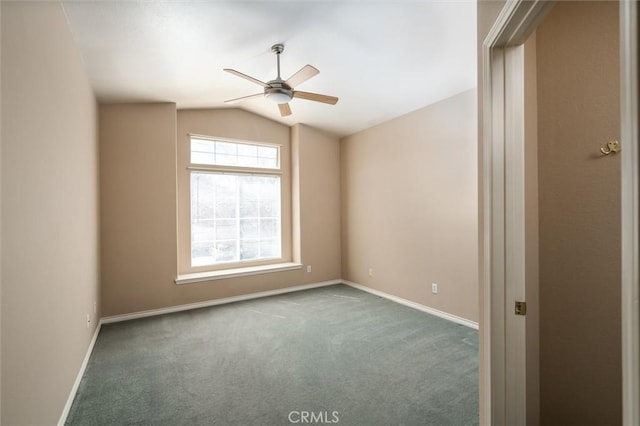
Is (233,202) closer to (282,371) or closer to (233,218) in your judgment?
(233,218)

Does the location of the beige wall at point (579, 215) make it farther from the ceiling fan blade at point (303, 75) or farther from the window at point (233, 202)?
the window at point (233, 202)

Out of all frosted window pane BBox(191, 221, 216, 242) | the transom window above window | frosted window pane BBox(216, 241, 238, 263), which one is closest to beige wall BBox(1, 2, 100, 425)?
frosted window pane BBox(191, 221, 216, 242)

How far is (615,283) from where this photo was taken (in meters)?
1.31

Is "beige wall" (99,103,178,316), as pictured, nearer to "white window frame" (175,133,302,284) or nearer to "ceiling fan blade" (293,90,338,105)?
"white window frame" (175,133,302,284)

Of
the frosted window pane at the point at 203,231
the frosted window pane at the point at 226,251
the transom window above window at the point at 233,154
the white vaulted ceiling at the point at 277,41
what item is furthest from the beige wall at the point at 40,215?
the frosted window pane at the point at 226,251

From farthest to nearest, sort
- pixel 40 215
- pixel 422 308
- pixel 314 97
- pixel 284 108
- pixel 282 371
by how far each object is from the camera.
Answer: pixel 422 308 < pixel 284 108 < pixel 314 97 < pixel 282 371 < pixel 40 215

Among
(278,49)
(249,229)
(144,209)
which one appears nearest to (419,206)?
(278,49)

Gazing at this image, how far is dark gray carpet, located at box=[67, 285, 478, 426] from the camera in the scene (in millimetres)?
1992

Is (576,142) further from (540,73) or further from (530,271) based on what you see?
(530,271)

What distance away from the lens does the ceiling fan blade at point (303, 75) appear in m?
2.50

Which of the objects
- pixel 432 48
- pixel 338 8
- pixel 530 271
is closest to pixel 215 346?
pixel 530 271

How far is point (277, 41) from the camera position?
9.12ft

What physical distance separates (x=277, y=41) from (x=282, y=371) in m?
2.97

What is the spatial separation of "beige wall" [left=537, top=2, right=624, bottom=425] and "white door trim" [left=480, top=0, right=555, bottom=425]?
0.90 ft
